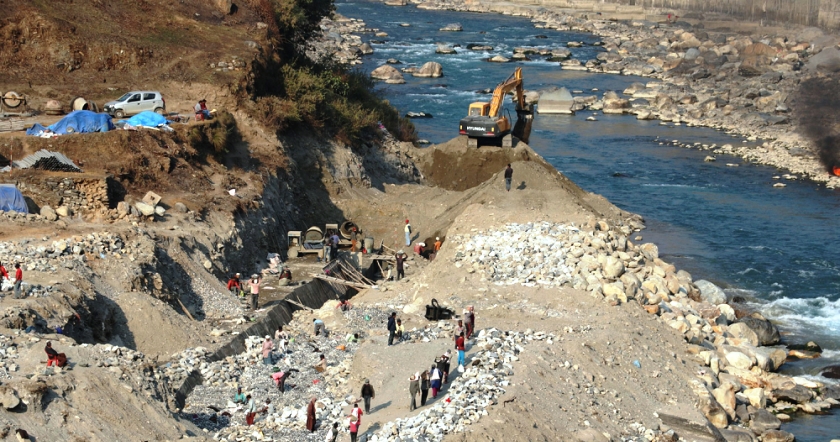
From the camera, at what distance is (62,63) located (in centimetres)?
4697

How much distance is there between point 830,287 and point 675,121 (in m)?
38.4

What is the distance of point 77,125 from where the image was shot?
39.2 meters

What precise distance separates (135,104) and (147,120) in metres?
2.43

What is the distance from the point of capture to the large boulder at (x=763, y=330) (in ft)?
126

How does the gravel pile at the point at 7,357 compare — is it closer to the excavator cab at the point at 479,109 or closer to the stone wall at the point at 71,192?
the stone wall at the point at 71,192

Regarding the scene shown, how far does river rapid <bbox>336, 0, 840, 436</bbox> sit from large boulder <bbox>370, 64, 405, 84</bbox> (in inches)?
45.4

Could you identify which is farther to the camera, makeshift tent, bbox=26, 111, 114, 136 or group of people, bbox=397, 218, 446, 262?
group of people, bbox=397, 218, 446, 262

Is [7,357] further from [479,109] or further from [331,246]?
[479,109]

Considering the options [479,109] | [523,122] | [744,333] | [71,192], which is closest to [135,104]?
[71,192]

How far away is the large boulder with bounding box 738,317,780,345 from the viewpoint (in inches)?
1508

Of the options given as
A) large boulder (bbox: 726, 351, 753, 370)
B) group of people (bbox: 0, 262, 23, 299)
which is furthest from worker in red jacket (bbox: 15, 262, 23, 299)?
large boulder (bbox: 726, 351, 753, 370)

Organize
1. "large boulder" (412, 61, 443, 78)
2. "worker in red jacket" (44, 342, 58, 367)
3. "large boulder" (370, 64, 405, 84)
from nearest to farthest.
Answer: "worker in red jacket" (44, 342, 58, 367)
"large boulder" (370, 64, 405, 84)
"large boulder" (412, 61, 443, 78)

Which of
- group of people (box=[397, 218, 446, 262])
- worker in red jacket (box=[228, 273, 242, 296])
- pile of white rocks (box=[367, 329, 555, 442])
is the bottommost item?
group of people (box=[397, 218, 446, 262])

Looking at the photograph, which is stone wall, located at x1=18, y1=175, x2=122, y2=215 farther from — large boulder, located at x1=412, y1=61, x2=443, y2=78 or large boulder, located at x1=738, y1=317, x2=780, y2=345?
large boulder, located at x1=412, y1=61, x2=443, y2=78
